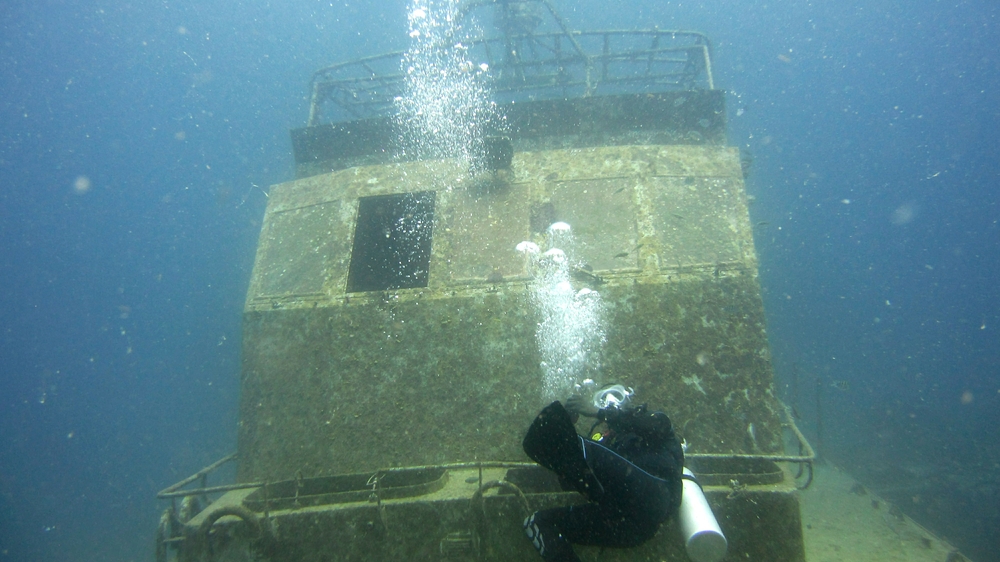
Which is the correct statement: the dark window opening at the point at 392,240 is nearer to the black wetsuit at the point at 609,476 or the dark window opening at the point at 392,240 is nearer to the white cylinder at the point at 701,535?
the black wetsuit at the point at 609,476

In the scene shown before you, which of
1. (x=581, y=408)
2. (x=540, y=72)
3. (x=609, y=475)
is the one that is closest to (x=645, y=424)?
(x=609, y=475)

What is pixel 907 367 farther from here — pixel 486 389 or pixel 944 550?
pixel 486 389

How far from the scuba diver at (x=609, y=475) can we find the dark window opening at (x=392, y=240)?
3838 mm

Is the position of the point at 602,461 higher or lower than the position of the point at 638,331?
lower

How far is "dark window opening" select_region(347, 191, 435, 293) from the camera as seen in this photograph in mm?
6082

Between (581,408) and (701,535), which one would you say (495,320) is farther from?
(701,535)

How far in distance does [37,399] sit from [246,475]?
301ft

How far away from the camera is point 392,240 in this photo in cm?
649

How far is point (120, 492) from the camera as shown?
3553cm

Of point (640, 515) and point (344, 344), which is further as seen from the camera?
point (344, 344)

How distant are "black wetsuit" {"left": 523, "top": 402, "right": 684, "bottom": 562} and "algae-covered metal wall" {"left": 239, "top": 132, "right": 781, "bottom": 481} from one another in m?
1.90

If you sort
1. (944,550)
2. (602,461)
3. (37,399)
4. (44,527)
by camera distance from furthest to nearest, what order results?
1. (37,399)
2. (44,527)
3. (944,550)
4. (602,461)

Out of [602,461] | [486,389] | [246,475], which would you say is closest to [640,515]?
[602,461]

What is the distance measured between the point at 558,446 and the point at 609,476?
1.24 ft
